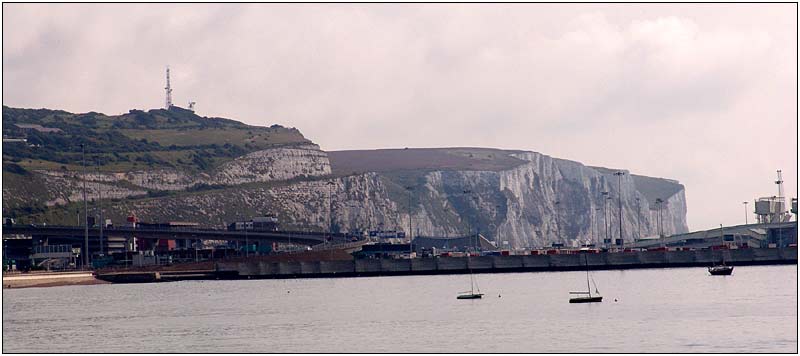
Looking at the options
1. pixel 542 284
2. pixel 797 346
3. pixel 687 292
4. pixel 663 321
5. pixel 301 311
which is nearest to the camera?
pixel 797 346

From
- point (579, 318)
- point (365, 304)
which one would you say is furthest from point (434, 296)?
point (579, 318)

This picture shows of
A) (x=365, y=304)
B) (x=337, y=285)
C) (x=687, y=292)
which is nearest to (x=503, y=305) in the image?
(x=365, y=304)

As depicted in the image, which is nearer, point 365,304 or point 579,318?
point 579,318

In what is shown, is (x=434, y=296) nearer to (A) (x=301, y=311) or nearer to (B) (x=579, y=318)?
(A) (x=301, y=311)

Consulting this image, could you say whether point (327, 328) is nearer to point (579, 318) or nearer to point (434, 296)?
point (579, 318)

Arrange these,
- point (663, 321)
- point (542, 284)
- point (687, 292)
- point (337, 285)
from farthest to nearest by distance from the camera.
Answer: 1. point (337, 285)
2. point (542, 284)
3. point (687, 292)
4. point (663, 321)

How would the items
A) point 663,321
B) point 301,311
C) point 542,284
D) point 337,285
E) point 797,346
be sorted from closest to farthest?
1. point 797,346
2. point 663,321
3. point 301,311
4. point 542,284
5. point 337,285
